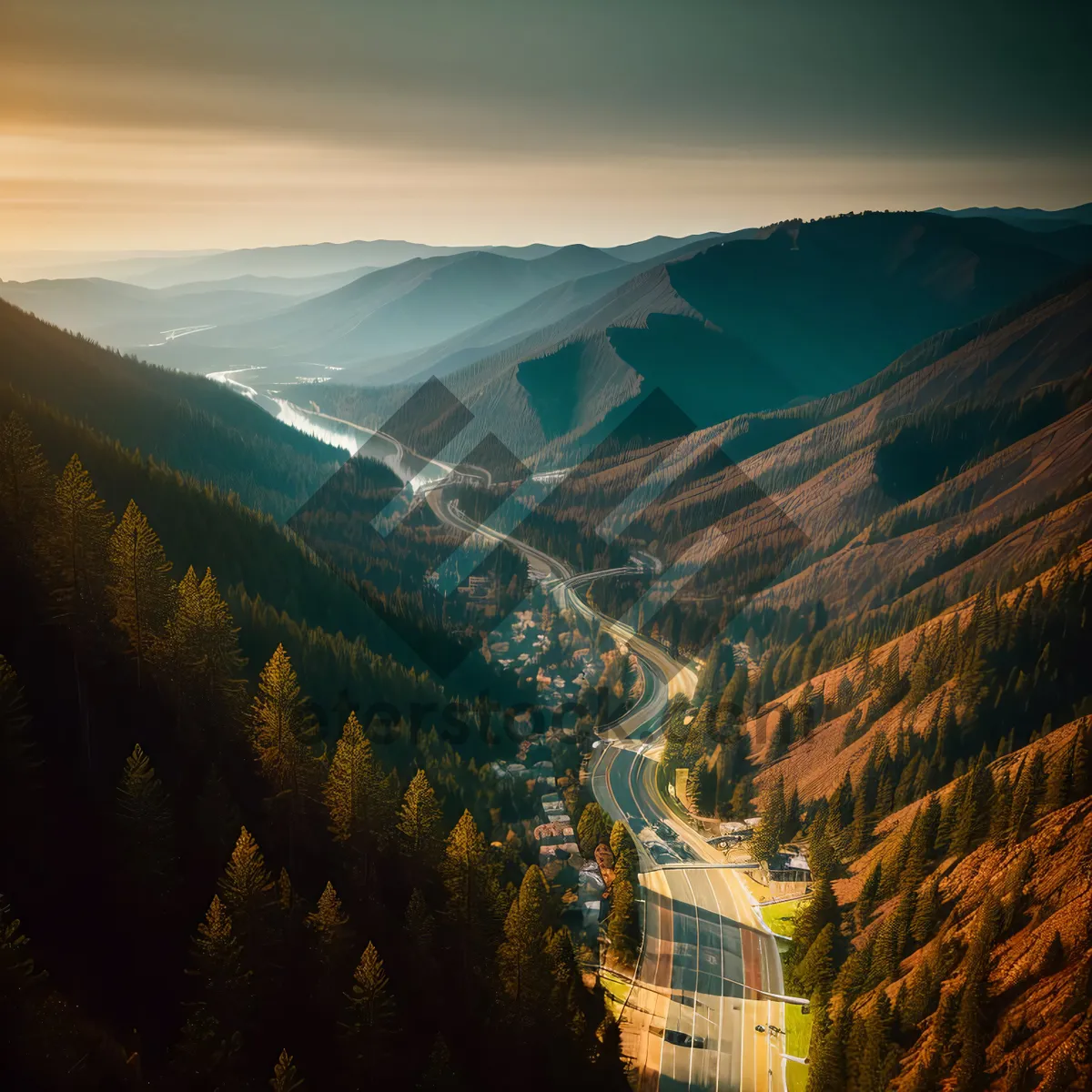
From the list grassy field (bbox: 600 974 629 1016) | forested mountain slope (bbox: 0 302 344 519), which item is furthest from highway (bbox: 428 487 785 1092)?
forested mountain slope (bbox: 0 302 344 519)

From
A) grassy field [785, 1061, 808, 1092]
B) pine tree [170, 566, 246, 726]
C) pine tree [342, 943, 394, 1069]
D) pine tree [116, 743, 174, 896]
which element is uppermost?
pine tree [170, 566, 246, 726]

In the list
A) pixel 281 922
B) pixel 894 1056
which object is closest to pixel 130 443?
pixel 281 922

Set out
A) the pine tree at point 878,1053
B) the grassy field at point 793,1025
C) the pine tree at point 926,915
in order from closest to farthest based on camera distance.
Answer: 1. the pine tree at point 878,1053
2. the grassy field at point 793,1025
3. the pine tree at point 926,915

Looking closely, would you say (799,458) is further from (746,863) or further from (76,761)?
(76,761)

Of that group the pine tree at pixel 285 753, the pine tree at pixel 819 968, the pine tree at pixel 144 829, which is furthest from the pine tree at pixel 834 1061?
the pine tree at pixel 144 829

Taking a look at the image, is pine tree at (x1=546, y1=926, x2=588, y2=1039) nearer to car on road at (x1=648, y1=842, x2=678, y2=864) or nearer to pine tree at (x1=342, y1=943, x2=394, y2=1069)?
pine tree at (x1=342, y1=943, x2=394, y2=1069)

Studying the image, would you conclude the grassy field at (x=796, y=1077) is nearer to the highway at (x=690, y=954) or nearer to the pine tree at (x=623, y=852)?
the highway at (x=690, y=954)

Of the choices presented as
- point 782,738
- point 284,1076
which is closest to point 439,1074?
point 284,1076

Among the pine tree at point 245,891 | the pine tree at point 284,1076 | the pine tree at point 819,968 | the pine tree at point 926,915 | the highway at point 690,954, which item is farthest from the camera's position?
the pine tree at point 819,968
